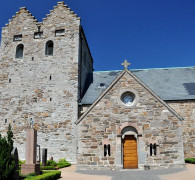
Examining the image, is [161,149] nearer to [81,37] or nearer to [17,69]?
[81,37]

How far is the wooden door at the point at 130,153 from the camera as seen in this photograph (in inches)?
594

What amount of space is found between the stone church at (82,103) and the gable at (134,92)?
0.24 ft

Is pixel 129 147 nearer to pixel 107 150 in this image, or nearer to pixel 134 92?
pixel 107 150

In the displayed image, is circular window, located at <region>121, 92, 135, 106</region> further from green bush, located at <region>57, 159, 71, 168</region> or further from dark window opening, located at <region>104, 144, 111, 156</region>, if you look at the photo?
green bush, located at <region>57, 159, 71, 168</region>

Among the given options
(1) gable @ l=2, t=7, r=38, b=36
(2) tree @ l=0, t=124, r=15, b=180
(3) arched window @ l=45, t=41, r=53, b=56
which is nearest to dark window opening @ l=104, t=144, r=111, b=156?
(2) tree @ l=0, t=124, r=15, b=180

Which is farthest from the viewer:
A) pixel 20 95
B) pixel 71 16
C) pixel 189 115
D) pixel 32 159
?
pixel 71 16

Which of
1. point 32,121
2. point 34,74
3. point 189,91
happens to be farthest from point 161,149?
point 34,74

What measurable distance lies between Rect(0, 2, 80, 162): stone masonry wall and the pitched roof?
2674 mm

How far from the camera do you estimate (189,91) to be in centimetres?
2081

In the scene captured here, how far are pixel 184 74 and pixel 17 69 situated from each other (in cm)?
1875

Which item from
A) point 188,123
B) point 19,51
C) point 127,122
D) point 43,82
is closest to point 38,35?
A: point 19,51

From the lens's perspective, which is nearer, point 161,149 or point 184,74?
point 161,149

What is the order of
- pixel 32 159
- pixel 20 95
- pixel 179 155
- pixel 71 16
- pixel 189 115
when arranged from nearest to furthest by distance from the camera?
pixel 32 159
pixel 179 155
pixel 189 115
pixel 20 95
pixel 71 16

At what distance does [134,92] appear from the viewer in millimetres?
15992
